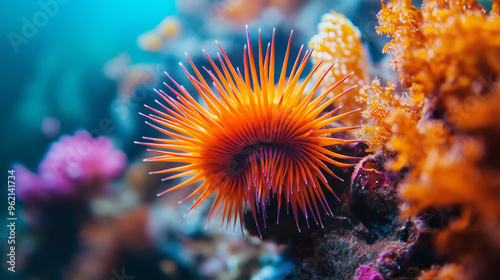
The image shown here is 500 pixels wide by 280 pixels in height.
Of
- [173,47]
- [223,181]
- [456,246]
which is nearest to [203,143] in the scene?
[223,181]

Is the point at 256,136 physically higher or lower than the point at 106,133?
lower

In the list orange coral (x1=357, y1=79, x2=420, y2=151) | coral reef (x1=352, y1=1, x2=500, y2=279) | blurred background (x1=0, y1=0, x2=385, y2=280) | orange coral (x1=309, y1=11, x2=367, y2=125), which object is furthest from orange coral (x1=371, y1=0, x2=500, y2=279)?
blurred background (x1=0, y1=0, x2=385, y2=280)

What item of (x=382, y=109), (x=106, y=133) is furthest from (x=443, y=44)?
(x=106, y=133)

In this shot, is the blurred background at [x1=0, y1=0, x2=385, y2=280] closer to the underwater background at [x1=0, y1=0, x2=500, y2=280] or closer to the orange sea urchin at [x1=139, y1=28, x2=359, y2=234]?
the underwater background at [x1=0, y1=0, x2=500, y2=280]

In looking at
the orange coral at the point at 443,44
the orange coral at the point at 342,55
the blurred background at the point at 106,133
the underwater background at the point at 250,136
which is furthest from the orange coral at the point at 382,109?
the blurred background at the point at 106,133

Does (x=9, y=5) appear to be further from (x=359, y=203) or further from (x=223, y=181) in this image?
(x=359, y=203)

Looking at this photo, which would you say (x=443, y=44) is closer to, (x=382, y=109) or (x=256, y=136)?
(x=382, y=109)
